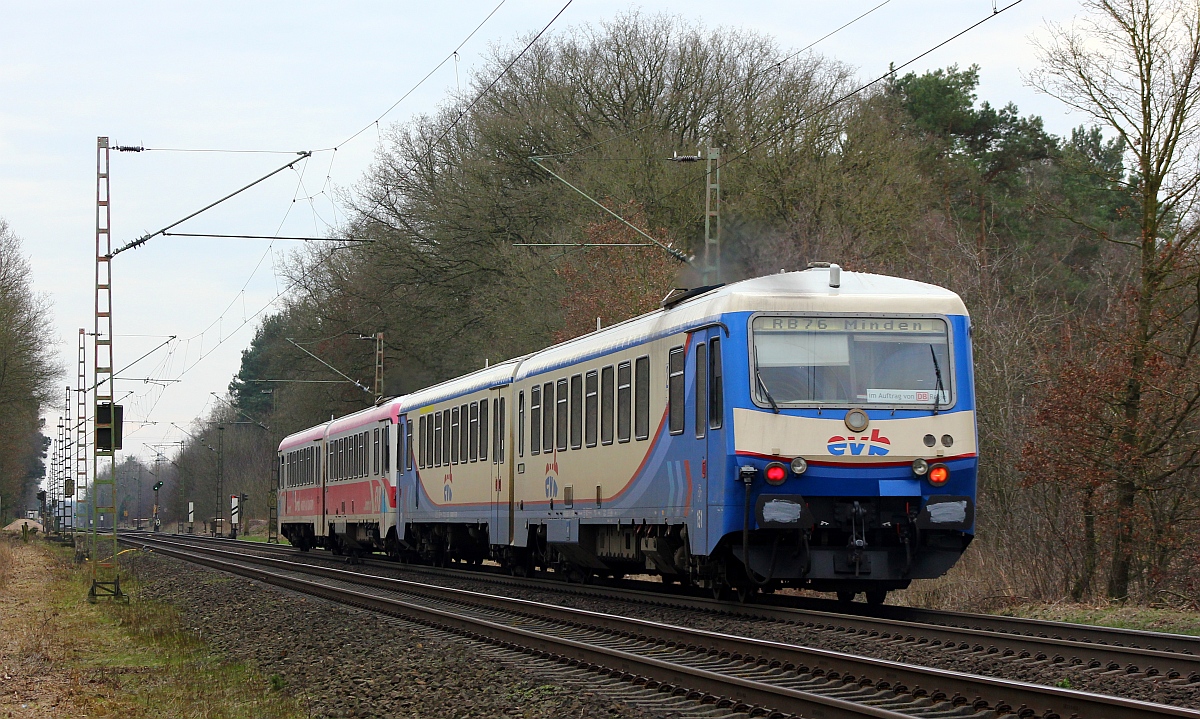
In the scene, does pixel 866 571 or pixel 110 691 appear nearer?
pixel 110 691

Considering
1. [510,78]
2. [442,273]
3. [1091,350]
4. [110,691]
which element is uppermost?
[510,78]

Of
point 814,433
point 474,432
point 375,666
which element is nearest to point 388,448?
point 474,432

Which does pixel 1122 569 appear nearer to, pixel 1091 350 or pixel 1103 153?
pixel 1091 350

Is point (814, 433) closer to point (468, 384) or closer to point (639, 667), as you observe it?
point (639, 667)

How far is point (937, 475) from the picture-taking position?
45.2 ft

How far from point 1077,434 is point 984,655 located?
756 centimetres

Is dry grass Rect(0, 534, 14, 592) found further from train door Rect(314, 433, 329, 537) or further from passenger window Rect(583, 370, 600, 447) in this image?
passenger window Rect(583, 370, 600, 447)

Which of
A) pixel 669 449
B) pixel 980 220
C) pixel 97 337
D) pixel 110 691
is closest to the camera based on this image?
pixel 110 691

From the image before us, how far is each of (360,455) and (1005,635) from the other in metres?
22.0

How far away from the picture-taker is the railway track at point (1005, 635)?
372 inches

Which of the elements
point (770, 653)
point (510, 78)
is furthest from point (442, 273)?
point (770, 653)

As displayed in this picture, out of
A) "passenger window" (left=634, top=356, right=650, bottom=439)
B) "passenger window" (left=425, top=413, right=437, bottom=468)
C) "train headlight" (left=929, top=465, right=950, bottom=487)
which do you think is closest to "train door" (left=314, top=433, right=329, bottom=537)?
"passenger window" (left=425, top=413, right=437, bottom=468)

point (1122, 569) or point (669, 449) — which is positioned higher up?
point (669, 449)

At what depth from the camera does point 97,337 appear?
2023 centimetres
